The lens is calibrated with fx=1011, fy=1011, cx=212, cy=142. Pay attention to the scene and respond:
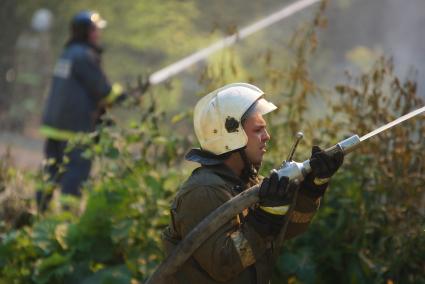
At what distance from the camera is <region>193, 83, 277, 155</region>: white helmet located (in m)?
4.34

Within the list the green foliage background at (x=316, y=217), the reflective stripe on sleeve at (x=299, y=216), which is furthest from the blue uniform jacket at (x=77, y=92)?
the reflective stripe on sleeve at (x=299, y=216)

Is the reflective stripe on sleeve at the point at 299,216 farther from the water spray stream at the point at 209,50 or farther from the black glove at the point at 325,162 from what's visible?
the water spray stream at the point at 209,50

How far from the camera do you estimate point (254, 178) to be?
14.8 feet

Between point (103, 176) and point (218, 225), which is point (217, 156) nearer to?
point (218, 225)

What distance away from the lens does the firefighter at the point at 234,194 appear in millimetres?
4141

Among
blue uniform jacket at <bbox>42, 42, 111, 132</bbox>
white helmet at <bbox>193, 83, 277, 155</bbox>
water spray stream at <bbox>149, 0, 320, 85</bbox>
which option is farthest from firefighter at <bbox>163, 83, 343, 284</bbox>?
blue uniform jacket at <bbox>42, 42, 111, 132</bbox>

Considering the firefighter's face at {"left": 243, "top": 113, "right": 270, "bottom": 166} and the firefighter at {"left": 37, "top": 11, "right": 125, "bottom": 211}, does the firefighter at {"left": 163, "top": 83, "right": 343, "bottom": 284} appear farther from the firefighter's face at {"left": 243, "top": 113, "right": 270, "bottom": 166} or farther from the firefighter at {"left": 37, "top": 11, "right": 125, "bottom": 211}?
the firefighter at {"left": 37, "top": 11, "right": 125, "bottom": 211}

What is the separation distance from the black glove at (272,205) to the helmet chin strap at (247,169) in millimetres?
181

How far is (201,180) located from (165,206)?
2.07 m

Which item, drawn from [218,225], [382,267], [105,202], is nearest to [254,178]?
[218,225]

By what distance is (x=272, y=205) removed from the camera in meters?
4.01

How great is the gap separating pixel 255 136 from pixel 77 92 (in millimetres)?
5420

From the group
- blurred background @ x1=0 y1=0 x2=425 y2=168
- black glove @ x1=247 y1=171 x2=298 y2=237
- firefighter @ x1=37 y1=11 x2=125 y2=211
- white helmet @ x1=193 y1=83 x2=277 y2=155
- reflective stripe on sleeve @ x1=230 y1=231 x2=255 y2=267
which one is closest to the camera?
black glove @ x1=247 y1=171 x2=298 y2=237

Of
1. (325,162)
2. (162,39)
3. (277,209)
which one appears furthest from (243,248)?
(162,39)
